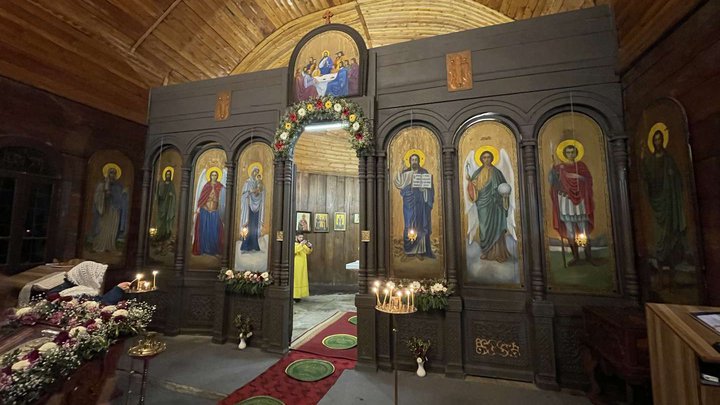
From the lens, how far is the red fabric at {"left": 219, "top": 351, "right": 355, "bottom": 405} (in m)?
3.97

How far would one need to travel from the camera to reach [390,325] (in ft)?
16.7

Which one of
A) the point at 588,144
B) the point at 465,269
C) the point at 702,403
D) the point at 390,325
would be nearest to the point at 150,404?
the point at 390,325

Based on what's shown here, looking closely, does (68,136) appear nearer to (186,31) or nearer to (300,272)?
(186,31)

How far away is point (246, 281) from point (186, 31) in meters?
6.33

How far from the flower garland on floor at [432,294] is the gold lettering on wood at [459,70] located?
11.2ft

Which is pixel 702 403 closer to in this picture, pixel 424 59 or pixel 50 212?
pixel 424 59

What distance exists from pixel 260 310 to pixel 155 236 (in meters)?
3.20

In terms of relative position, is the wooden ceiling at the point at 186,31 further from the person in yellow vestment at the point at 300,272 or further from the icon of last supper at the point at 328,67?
the person in yellow vestment at the point at 300,272

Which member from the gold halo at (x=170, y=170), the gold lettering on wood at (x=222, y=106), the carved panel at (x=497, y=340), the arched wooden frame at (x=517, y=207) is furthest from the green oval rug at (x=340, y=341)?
the gold lettering on wood at (x=222, y=106)

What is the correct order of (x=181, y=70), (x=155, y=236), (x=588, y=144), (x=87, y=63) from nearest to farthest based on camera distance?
(x=588, y=144) < (x=87, y=63) < (x=155, y=236) < (x=181, y=70)

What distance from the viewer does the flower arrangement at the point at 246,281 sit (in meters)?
5.80

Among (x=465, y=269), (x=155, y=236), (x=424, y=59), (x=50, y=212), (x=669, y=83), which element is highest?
(x=424, y=59)

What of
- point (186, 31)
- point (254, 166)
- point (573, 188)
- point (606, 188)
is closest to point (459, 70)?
point (573, 188)

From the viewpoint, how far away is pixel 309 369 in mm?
4863
